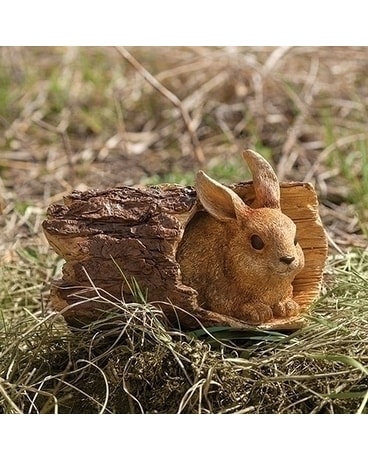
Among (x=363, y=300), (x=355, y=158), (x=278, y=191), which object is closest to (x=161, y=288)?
(x=278, y=191)

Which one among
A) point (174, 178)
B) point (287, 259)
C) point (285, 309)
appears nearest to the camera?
point (287, 259)

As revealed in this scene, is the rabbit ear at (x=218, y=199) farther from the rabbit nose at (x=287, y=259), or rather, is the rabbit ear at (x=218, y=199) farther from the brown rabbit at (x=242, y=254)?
the rabbit nose at (x=287, y=259)

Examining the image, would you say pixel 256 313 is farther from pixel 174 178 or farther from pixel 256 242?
pixel 174 178

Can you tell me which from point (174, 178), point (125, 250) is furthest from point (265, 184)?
point (174, 178)

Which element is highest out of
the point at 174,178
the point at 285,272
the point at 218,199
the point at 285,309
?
the point at 218,199

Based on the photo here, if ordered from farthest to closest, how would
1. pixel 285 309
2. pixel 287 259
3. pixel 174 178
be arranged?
pixel 174 178 < pixel 285 309 < pixel 287 259

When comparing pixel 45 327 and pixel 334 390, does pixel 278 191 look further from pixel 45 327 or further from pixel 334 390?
pixel 45 327

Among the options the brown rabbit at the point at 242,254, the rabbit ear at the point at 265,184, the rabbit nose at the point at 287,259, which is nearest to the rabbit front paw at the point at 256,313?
the brown rabbit at the point at 242,254
